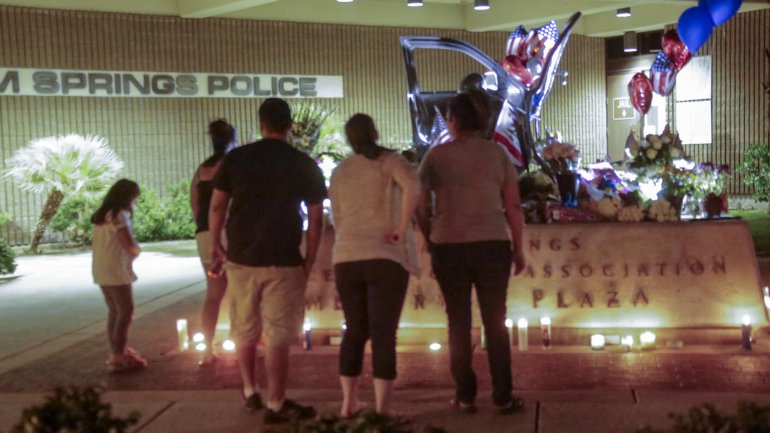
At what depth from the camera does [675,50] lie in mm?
14695

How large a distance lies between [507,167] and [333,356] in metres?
2.38

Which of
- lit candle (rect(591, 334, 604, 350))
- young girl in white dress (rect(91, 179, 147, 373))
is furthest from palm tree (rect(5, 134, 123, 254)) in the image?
lit candle (rect(591, 334, 604, 350))

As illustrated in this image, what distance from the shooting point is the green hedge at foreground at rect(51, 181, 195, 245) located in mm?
18062

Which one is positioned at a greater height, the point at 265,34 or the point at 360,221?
the point at 265,34

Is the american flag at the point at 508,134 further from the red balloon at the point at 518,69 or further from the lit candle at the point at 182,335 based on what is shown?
the lit candle at the point at 182,335

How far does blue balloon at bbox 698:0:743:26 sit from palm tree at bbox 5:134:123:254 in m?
10.9

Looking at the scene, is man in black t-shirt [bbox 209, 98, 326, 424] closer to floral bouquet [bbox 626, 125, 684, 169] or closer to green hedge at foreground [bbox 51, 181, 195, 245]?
floral bouquet [bbox 626, 125, 684, 169]

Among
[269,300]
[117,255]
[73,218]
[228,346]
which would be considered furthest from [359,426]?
[73,218]

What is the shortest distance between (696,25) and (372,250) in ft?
20.4

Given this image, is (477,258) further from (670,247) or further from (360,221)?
(670,247)

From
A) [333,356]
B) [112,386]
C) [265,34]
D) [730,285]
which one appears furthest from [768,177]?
[112,386]

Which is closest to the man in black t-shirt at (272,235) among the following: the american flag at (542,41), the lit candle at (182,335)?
the lit candle at (182,335)

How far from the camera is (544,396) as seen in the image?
20.5ft

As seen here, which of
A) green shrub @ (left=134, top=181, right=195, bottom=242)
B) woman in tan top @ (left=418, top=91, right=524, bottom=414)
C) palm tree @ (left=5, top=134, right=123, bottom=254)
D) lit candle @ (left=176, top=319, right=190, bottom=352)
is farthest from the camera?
green shrub @ (left=134, top=181, right=195, bottom=242)
